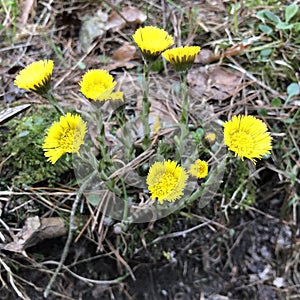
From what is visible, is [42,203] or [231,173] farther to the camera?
[231,173]

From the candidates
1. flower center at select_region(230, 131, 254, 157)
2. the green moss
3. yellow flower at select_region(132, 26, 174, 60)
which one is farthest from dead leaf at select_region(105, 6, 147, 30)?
flower center at select_region(230, 131, 254, 157)

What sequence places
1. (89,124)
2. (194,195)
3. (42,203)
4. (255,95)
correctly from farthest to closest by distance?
(255,95)
(89,124)
(42,203)
(194,195)

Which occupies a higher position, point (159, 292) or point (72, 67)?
point (72, 67)

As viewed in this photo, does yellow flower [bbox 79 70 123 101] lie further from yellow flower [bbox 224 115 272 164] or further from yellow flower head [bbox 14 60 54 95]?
yellow flower [bbox 224 115 272 164]

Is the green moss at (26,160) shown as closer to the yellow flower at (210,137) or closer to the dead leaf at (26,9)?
the yellow flower at (210,137)

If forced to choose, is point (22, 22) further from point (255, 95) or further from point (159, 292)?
point (159, 292)

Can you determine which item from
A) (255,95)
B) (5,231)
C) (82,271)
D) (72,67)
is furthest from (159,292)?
(72,67)

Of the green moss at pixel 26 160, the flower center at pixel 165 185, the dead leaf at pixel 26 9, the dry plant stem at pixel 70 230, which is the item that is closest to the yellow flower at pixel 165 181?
the flower center at pixel 165 185
